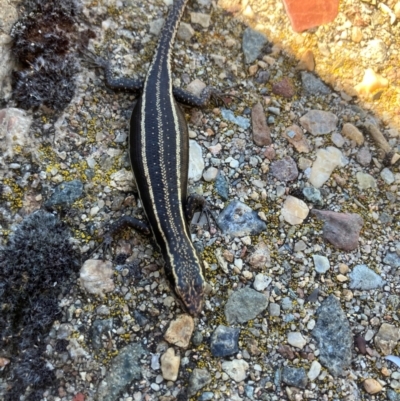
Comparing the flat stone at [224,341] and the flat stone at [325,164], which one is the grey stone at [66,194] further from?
the flat stone at [325,164]

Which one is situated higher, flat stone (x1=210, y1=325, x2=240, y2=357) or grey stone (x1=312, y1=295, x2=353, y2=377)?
grey stone (x1=312, y1=295, x2=353, y2=377)

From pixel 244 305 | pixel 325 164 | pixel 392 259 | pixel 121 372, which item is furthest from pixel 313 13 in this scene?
pixel 121 372

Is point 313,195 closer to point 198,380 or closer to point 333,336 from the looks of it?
point 333,336

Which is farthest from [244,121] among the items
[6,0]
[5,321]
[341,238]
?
[5,321]

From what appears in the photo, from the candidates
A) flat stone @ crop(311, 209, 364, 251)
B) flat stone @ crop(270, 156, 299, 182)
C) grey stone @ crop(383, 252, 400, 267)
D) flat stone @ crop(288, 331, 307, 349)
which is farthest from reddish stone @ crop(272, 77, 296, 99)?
flat stone @ crop(288, 331, 307, 349)

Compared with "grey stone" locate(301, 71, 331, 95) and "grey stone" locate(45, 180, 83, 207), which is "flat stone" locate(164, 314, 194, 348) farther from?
"grey stone" locate(301, 71, 331, 95)
